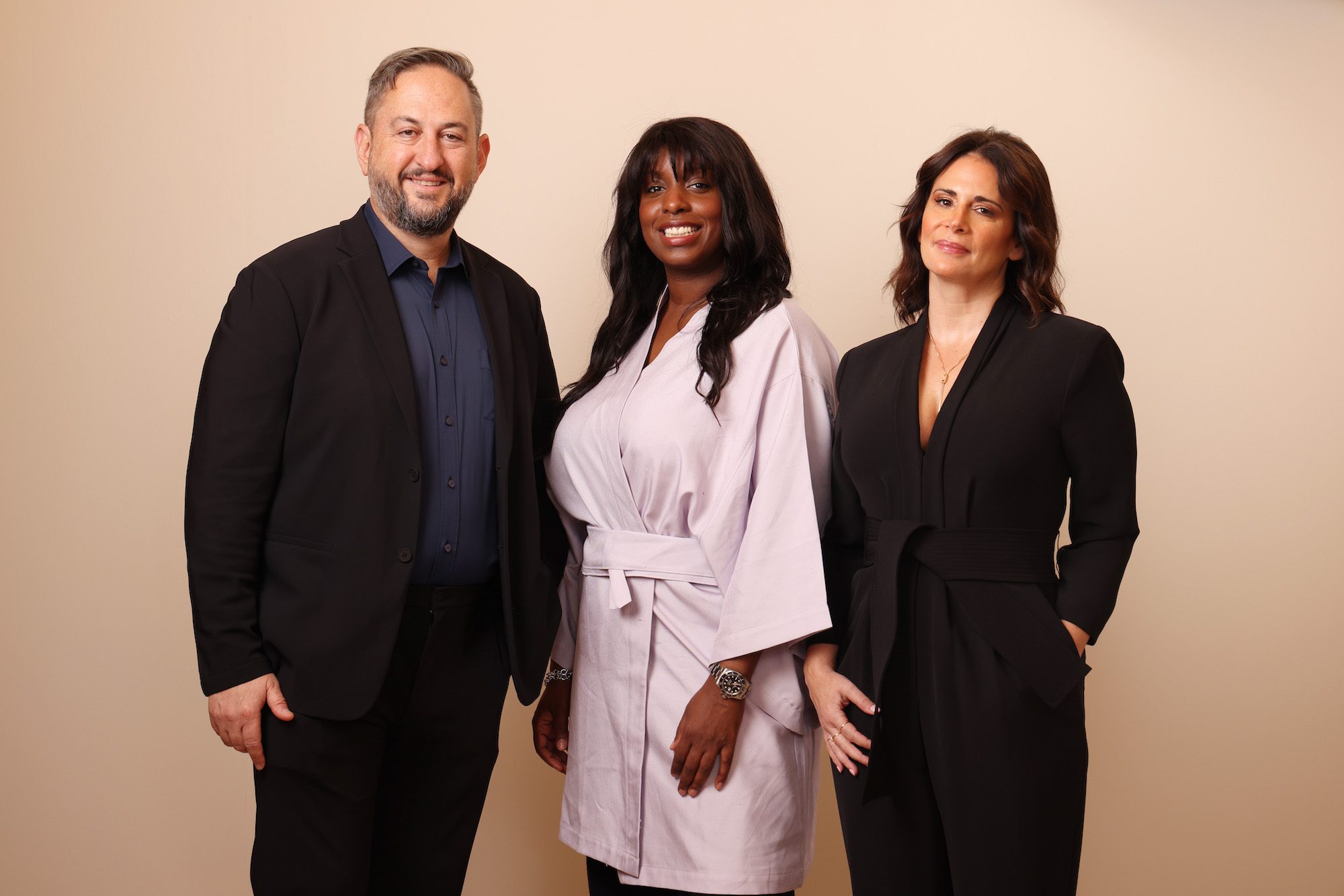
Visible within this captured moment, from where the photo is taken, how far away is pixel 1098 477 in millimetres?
1784

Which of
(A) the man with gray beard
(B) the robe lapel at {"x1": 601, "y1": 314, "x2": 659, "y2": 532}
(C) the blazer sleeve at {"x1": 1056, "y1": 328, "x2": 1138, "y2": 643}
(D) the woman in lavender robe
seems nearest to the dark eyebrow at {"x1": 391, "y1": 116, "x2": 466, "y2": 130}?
(A) the man with gray beard

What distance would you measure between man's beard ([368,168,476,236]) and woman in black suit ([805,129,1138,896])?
87 cm

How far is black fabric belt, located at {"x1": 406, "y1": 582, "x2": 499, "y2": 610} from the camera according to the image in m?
2.01

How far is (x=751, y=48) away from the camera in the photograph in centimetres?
321

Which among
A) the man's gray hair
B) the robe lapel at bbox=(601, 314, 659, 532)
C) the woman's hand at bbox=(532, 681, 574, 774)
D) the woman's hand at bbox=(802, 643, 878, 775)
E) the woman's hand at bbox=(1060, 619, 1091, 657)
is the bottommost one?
the woman's hand at bbox=(532, 681, 574, 774)

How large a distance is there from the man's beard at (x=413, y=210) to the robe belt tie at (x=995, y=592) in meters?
1.02

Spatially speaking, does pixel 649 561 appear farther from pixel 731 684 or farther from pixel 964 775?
pixel 964 775

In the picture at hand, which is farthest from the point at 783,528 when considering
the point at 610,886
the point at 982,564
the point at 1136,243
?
the point at 1136,243

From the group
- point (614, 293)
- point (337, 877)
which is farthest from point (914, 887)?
→ point (614, 293)

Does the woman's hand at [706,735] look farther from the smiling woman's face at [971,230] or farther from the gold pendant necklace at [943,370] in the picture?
the smiling woman's face at [971,230]

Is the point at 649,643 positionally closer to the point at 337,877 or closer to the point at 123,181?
the point at 337,877

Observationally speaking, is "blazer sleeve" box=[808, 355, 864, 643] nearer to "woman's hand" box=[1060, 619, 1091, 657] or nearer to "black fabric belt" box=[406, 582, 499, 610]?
"woman's hand" box=[1060, 619, 1091, 657]

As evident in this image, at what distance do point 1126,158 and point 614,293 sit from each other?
1.67 meters

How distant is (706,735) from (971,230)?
3.34 ft
